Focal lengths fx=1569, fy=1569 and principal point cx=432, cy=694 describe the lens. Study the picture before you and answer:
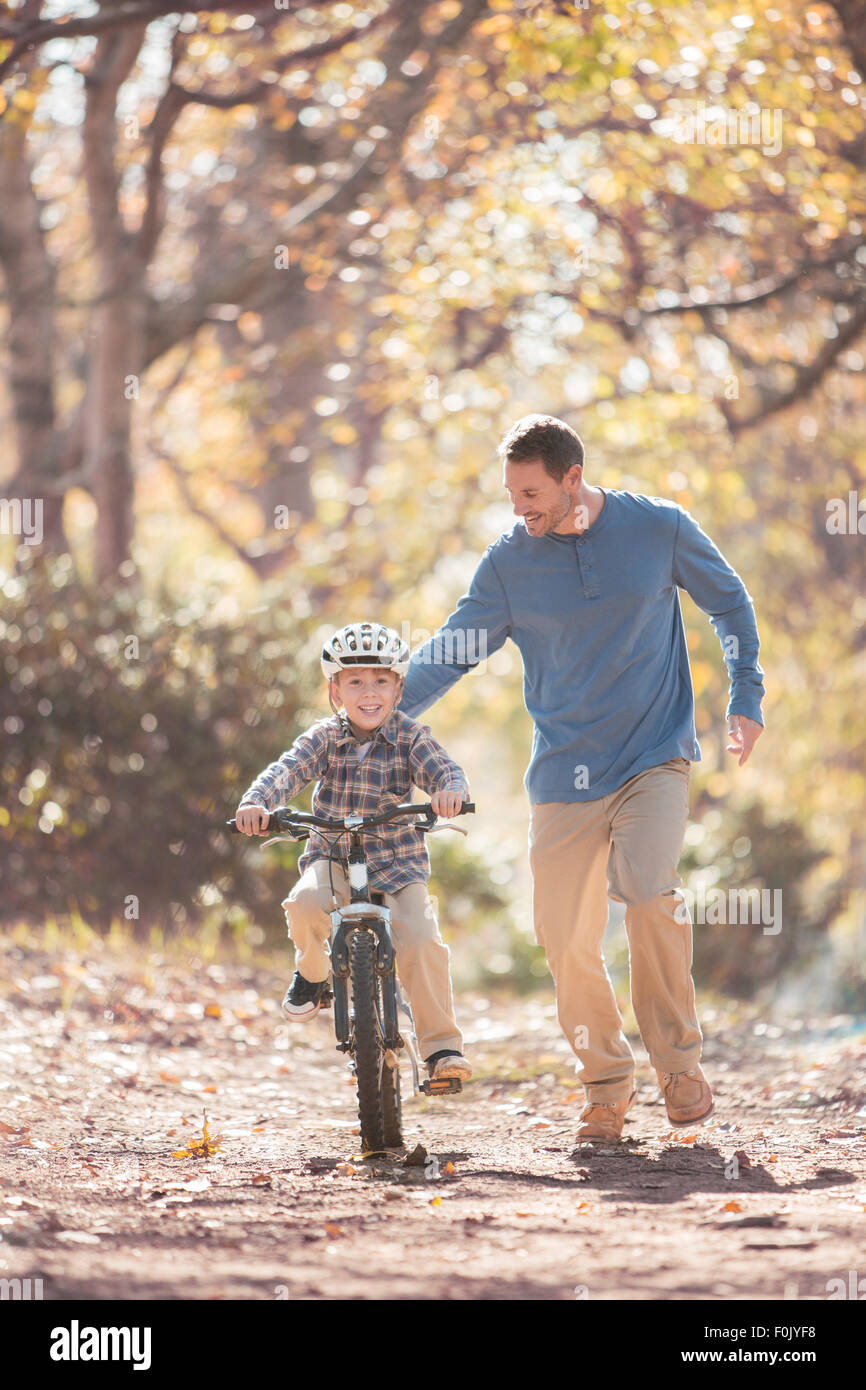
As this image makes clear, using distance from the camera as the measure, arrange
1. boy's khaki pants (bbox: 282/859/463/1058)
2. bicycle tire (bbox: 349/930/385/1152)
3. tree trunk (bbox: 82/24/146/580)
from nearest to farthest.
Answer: bicycle tire (bbox: 349/930/385/1152) < boy's khaki pants (bbox: 282/859/463/1058) < tree trunk (bbox: 82/24/146/580)

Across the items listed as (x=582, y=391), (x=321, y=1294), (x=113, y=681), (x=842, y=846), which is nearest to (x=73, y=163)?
(x=582, y=391)

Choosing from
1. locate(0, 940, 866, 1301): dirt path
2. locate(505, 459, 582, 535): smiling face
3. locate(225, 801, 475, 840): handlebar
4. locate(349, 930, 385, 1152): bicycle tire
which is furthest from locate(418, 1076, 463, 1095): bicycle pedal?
locate(505, 459, 582, 535): smiling face

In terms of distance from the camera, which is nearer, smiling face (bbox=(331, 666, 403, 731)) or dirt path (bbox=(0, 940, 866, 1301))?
dirt path (bbox=(0, 940, 866, 1301))

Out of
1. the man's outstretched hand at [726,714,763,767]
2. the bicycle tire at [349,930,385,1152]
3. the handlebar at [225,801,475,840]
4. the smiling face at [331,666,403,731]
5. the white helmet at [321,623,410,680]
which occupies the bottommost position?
the bicycle tire at [349,930,385,1152]

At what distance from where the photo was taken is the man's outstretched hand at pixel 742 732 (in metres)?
5.21

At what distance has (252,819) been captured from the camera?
4918 mm

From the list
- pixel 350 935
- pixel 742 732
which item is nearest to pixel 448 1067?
pixel 350 935

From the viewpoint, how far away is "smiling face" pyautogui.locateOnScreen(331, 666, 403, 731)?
17.0 ft

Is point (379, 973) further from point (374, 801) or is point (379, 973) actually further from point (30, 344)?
point (30, 344)

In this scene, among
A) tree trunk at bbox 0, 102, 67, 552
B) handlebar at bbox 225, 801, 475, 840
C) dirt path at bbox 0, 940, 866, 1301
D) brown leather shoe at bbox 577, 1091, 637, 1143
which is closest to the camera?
dirt path at bbox 0, 940, 866, 1301

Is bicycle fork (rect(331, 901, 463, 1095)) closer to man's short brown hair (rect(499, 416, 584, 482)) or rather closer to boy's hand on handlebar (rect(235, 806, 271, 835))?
boy's hand on handlebar (rect(235, 806, 271, 835))

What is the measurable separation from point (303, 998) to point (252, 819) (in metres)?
0.69

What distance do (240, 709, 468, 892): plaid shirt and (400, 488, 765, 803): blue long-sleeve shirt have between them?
0.21m

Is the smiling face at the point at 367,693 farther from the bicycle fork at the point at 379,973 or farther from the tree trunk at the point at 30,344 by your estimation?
the tree trunk at the point at 30,344
